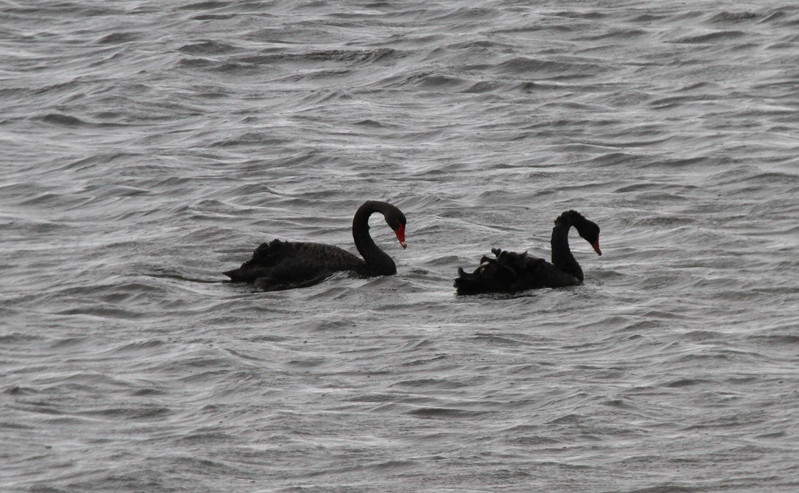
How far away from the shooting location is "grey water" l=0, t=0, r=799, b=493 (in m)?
8.52

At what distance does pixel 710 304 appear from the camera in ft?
37.3

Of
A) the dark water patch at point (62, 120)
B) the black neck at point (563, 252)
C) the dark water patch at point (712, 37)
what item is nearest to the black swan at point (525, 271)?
the black neck at point (563, 252)

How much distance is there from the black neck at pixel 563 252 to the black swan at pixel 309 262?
3.91 feet

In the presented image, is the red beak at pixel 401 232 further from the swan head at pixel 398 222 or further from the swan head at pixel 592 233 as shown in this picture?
the swan head at pixel 592 233

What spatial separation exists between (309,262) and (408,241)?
1.76m

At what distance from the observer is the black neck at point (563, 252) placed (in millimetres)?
12211

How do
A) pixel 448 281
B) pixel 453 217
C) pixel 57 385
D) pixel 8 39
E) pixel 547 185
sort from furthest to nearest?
pixel 8 39 < pixel 547 185 < pixel 453 217 < pixel 448 281 < pixel 57 385

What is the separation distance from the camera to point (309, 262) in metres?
12.4

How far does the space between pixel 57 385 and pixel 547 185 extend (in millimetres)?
6754

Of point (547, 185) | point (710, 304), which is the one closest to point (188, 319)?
point (710, 304)

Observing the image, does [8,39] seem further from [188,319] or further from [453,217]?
[188,319]

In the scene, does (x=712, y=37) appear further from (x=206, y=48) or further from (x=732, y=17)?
(x=206, y=48)

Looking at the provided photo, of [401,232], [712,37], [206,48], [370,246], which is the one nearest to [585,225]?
[401,232]

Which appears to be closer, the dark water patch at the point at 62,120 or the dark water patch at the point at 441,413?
the dark water patch at the point at 441,413
